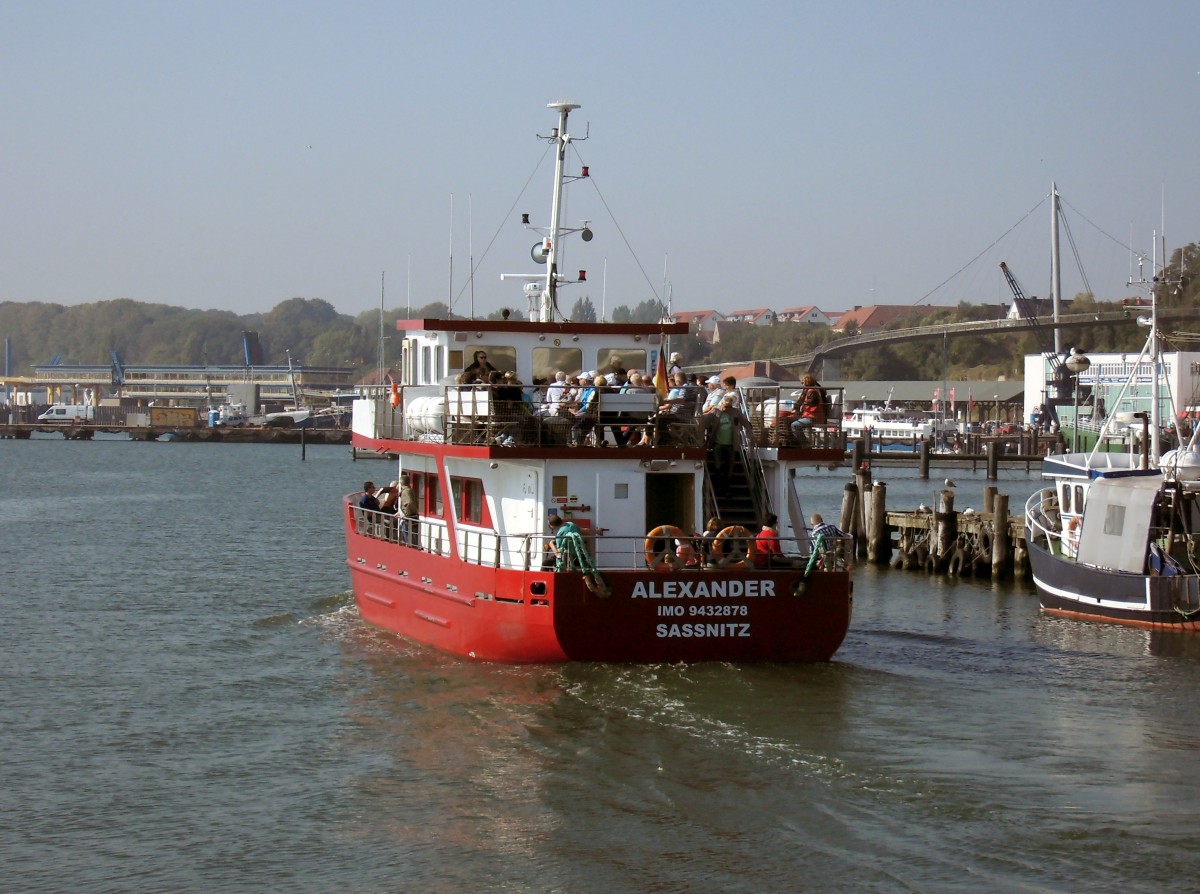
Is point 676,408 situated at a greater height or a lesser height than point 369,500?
greater

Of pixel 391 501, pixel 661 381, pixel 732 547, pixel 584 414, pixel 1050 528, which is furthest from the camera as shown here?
pixel 1050 528

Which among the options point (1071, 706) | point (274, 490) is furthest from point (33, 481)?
point (1071, 706)

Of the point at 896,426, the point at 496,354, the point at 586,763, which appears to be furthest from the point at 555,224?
the point at 896,426

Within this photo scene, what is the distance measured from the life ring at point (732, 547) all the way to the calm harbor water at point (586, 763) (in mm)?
1497

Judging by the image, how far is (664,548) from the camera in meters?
21.0

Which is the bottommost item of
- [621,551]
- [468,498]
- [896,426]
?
[621,551]

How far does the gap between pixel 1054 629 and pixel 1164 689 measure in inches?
238

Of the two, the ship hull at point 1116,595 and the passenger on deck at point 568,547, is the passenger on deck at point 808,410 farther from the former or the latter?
the ship hull at point 1116,595

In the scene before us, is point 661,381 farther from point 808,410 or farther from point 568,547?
point 568,547

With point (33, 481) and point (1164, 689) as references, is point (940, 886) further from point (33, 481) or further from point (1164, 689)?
point (33, 481)

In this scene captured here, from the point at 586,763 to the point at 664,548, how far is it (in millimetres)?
4328

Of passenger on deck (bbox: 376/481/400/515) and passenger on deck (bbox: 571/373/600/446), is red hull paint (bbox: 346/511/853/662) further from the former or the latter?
passenger on deck (bbox: 376/481/400/515)

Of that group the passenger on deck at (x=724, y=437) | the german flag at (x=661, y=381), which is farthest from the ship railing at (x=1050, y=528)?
the german flag at (x=661, y=381)

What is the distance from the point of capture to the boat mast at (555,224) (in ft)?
85.0
